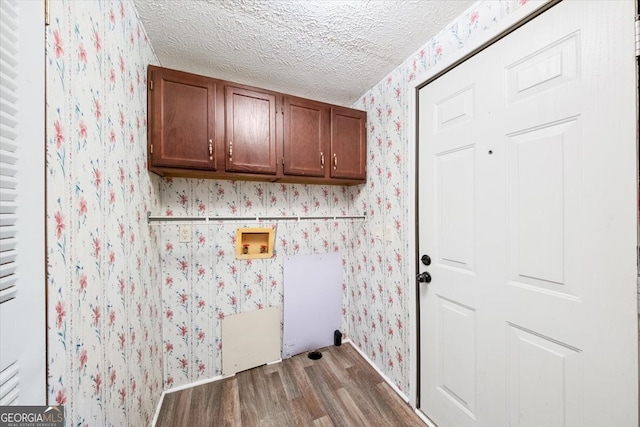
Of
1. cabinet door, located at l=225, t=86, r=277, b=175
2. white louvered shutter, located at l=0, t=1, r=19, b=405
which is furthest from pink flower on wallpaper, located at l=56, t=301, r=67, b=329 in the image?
cabinet door, located at l=225, t=86, r=277, b=175

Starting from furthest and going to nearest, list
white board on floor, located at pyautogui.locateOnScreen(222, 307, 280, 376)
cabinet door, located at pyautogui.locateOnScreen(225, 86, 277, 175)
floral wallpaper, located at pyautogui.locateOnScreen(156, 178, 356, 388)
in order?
white board on floor, located at pyautogui.locateOnScreen(222, 307, 280, 376), floral wallpaper, located at pyautogui.locateOnScreen(156, 178, 356, 388), cabinet door, located at pyautogui.locateOnScreen(225, 86, 277, 175)

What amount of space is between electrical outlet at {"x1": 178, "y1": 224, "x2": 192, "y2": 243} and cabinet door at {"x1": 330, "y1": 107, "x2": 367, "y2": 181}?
46.5 inches

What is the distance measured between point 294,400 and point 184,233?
1.41m

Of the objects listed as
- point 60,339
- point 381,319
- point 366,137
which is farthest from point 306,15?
point 381,319

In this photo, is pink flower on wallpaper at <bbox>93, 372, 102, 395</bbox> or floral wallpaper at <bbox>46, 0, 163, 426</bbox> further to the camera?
pink flower on wallpaper at <bbox>93, 372, 102, 395</bbox>

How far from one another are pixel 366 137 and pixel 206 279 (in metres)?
1.77

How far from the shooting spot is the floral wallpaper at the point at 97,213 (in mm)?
677

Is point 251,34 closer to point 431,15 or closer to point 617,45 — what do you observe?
point 431,15

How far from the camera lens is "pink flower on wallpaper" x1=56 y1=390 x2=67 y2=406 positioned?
665 millimetres

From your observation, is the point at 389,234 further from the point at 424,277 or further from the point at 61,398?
the point at 61,398

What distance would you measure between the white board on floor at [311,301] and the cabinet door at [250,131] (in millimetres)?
894

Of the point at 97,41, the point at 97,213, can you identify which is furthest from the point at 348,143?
the point at 97,213

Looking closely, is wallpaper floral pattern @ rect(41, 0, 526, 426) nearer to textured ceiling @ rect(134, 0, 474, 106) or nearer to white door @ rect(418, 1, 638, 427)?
textured ceiling @ rect(134, 0, 474, 106)

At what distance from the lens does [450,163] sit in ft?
4.42
